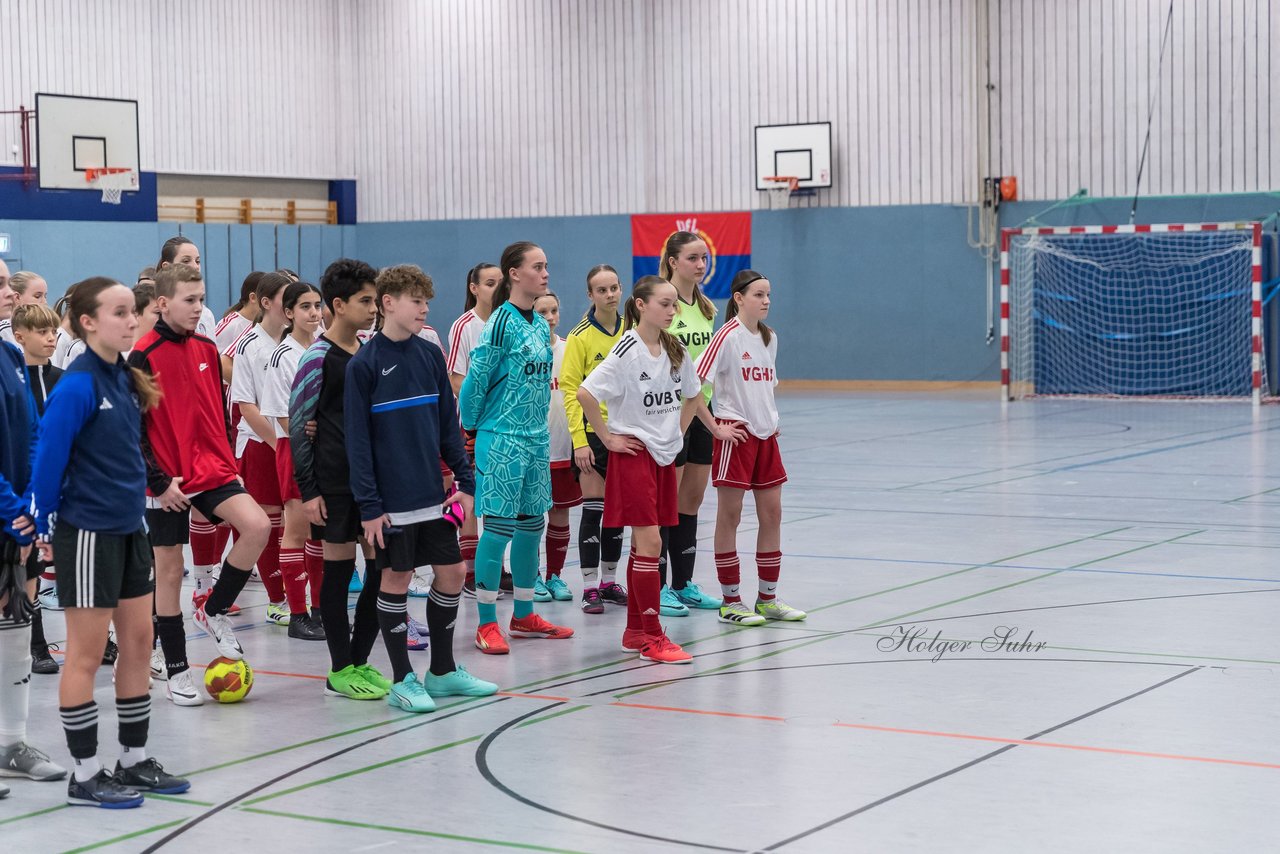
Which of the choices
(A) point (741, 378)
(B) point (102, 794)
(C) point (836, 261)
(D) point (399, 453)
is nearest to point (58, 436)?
(B) point (102, 794)

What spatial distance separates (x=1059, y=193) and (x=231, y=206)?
1395 centimetres

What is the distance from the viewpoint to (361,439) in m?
5.90

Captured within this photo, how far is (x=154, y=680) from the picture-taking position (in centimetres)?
664

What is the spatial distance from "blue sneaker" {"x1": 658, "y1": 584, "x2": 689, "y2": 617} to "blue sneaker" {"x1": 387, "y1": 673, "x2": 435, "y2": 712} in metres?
1.99

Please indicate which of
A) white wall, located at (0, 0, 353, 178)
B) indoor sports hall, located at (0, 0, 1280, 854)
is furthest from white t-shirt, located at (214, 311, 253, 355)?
white wall, located at (0, 0, 353, 178)

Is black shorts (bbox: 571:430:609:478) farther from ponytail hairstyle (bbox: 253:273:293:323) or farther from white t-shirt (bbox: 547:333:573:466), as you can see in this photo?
ponytail hairstyle (bbox: 253:273:293:323)

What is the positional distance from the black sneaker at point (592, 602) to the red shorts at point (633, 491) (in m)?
1.09

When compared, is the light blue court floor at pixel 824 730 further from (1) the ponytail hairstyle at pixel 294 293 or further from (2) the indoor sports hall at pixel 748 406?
(1) the ponytail hairstyle at pixel 294 293

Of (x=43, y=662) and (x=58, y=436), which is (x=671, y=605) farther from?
(x=58, y=436)

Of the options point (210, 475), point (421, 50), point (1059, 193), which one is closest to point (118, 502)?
point (210, 475)

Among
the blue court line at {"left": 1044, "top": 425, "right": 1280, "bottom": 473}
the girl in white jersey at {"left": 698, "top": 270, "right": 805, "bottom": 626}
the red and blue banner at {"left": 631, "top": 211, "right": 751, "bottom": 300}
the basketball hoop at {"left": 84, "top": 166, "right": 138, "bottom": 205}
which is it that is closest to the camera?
the girl in white jersey at {"left": 698, "top": 270, "right": 805, "bottom": 626}

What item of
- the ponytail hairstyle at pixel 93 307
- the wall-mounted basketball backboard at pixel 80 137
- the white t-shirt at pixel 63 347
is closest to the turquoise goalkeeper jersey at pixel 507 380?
the ponytail hairstyle at pixel 93 307

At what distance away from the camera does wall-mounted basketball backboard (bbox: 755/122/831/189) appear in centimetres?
2498

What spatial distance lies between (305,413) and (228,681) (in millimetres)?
1103
